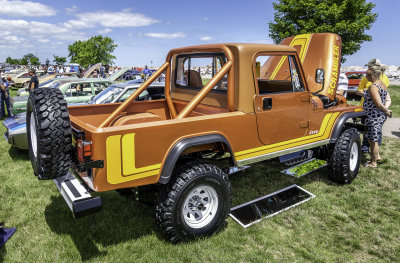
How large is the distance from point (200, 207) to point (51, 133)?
5.48ft

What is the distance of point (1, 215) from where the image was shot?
384 cm

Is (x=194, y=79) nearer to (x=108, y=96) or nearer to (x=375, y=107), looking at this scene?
(x=375, y=107)

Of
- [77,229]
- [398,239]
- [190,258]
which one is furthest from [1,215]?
[398,239]

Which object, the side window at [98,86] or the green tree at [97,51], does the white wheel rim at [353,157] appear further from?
the green tree at [97,51]

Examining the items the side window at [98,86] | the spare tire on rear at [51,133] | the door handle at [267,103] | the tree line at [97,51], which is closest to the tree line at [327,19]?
the side window at [98,86]

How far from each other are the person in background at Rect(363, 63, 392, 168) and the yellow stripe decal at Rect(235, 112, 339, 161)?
1.16 meters

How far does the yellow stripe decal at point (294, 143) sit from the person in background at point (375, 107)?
1164mm

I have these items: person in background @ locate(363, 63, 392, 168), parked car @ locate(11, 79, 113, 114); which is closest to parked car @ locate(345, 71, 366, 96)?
person in background @ locate(363, 63, 392, 168)

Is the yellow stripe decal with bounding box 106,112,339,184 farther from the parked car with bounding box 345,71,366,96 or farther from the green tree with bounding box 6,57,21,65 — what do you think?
the green tree with bounding box 6,57,21,65

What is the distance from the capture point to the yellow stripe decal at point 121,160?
2551mm

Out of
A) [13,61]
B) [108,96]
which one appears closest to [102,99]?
[108,96]

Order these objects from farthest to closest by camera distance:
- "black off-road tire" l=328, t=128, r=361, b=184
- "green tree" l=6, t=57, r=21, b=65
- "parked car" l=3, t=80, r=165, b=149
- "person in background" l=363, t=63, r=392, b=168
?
"green tree" l=6, t=57, r=21, b=65 < "parked car" l=3, t=80, r=165, b=149 < "person in background" l=363, t=63, r=392, b=168 < "black off-road tire" l=328, t=128, r=361, b=184

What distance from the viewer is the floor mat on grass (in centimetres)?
321

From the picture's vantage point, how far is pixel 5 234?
3.34 m
